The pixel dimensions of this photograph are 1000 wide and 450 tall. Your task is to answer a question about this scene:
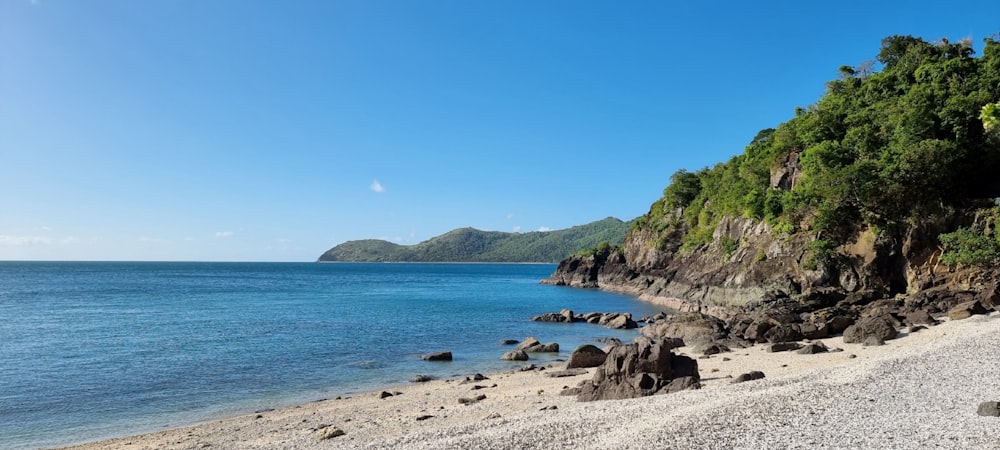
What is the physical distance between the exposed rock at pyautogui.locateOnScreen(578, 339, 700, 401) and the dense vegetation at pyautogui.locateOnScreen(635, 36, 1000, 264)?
22820 millimetres

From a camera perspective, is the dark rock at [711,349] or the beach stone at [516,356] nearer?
the dark rock at [711,349]

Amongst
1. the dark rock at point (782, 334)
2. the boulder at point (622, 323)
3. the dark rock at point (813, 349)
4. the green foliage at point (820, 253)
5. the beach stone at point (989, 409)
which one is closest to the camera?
the beach stone at point (989, 409)

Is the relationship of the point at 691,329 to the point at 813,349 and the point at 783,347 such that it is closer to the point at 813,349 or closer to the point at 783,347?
the point at 783,347

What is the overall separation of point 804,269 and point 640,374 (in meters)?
34.6

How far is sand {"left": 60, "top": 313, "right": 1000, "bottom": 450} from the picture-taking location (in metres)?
11.4

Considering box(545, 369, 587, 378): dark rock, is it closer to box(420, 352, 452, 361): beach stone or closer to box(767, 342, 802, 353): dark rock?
box(420, 352, 452, 361): beach stone

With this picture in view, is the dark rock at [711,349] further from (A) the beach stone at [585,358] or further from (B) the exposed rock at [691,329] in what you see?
(A) the beach stone at [585,358]

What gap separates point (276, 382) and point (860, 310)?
1459 inches

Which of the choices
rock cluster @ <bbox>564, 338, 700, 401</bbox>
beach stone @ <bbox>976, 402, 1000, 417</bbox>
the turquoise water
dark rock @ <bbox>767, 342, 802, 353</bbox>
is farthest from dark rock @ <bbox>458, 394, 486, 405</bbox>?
dark rock @ <bbox>767, 342, 802, 353</bbox>

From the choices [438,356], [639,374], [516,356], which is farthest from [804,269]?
[639,374]

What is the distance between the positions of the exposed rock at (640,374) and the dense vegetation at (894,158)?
22.8m

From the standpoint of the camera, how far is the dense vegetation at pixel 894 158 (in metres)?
42.9

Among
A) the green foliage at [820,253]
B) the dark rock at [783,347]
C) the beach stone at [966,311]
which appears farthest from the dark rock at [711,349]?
the green foliage at [820,253]

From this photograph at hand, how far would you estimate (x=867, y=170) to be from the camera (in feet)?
145
